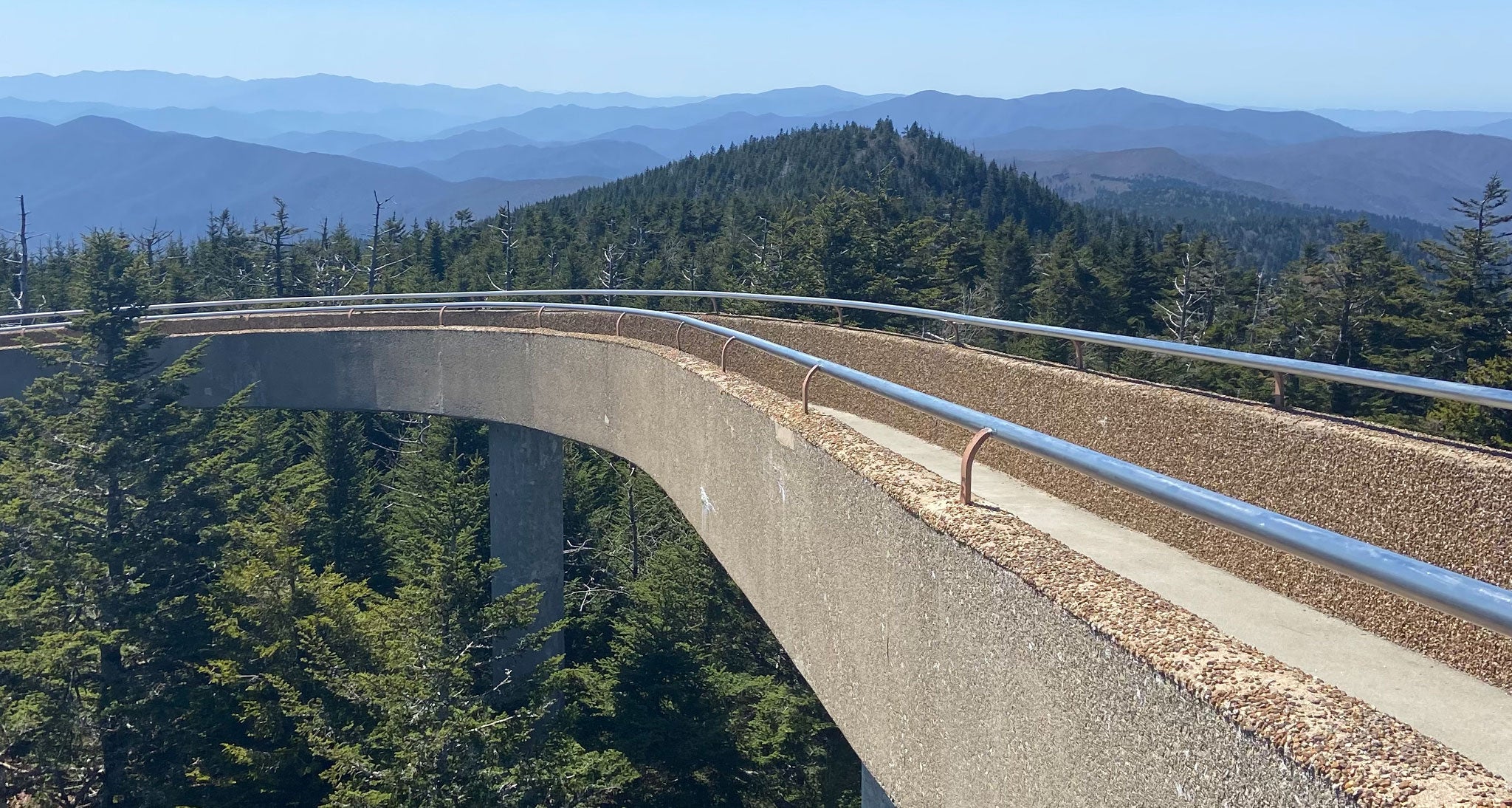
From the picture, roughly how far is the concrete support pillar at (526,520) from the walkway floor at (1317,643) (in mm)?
11899

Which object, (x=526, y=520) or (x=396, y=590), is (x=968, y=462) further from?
(x=396, y=590)

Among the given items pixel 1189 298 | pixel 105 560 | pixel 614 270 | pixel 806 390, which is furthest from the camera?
pixel 614 270

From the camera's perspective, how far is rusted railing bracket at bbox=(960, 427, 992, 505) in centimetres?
398

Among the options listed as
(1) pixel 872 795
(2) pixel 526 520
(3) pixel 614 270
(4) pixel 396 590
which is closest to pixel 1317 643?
(1) pixel 872 795

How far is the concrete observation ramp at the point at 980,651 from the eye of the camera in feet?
7.87

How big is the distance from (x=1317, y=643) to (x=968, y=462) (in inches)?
75.6

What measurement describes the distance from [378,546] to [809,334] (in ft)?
71.7

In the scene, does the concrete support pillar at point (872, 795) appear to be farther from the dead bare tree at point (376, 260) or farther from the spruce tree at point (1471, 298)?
the dead bare tree at point (376, 260)

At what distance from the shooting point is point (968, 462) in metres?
4.17

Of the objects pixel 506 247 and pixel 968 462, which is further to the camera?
pixel 506 247

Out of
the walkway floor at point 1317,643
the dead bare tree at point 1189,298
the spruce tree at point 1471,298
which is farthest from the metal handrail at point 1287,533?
the dead bare tree at point 1189,298

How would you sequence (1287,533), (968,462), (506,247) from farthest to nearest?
(506,247) → (968,462) → (1287,533)

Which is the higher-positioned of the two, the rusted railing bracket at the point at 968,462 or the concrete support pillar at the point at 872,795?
the rusted railing bracket at the point at 968,462

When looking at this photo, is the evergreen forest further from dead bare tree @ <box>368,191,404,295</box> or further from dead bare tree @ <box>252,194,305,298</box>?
dead bare tree @ <box>252,194,305,298</box>
